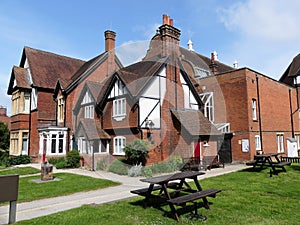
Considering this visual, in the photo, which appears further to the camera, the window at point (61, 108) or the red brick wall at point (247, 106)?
the window at point (61, 108)

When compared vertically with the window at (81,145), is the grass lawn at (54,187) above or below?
below

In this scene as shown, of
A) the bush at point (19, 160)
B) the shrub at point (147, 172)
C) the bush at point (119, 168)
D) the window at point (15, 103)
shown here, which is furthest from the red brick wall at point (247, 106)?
the window at point (15, 103)

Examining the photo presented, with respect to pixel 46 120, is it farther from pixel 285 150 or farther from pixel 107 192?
pixel 285 150

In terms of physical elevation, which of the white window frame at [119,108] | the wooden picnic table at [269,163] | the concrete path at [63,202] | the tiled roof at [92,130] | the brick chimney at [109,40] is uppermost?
the brick chimney at [109,40]

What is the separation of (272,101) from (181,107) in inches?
394

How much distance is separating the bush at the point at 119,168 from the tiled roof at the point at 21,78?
13.7m

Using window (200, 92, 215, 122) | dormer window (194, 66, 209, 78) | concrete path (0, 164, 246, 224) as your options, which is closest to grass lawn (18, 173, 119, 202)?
concrete path (0, 164, 246, 224)

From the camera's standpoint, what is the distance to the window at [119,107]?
54.2ft

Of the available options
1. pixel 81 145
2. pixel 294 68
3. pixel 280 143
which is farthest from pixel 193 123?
pixel 294 68

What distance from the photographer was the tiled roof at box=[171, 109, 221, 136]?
16469 millimetres

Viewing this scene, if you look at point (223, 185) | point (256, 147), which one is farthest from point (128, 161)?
point (256, 147)

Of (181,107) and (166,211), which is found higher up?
(181,107)

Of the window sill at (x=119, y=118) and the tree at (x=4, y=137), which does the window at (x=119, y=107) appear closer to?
the window sill at (x=119, y=118)

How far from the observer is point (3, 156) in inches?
1019
